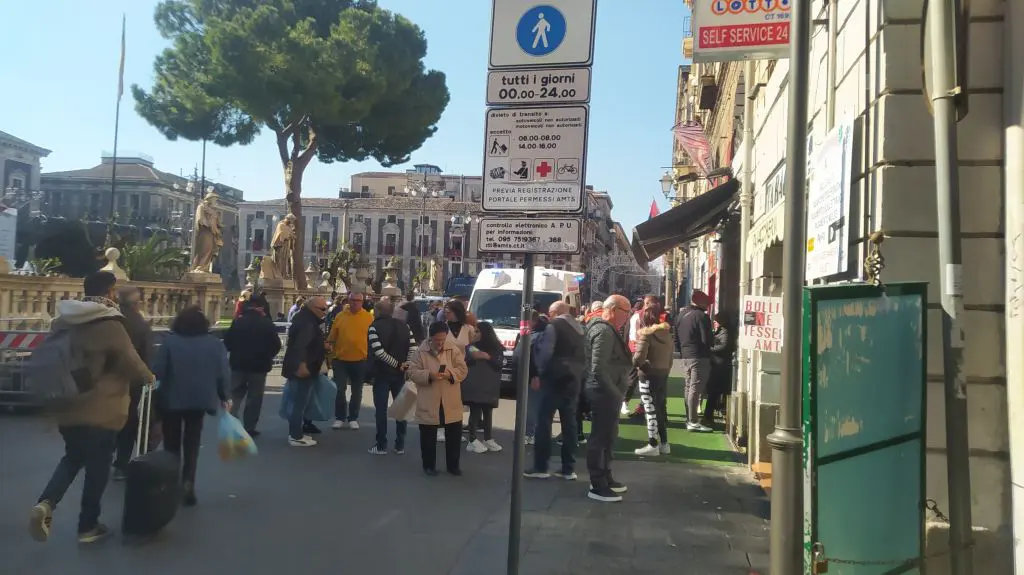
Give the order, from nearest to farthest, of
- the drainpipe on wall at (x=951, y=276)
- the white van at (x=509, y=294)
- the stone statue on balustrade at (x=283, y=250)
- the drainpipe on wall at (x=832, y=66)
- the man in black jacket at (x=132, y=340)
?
the drainpipe on wall at (x=951, y=276), the drainpipe on wall at (x=832, y=66), the man in black jacket at (x=132, y=340), the white van at (x=509, y=294), the stone statue on balustrade at (x=283, y=250)

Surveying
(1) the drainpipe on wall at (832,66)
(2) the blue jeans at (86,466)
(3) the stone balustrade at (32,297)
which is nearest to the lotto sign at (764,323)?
(1) the drainpipe on wall at (832,66)

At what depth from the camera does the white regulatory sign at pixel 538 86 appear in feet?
14.4

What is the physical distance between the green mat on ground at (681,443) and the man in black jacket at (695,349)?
36cm

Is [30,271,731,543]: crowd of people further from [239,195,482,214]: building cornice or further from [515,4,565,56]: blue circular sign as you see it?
[239,195,482,214]: building cornice

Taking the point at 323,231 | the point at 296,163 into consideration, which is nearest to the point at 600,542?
the point at 296,163

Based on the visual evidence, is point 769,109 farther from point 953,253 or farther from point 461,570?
point 461,570

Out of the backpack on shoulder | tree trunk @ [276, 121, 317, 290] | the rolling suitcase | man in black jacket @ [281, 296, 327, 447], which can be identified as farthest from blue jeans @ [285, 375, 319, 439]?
tree trunk @ [276, 121, 317, 290]

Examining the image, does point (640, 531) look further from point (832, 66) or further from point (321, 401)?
point (321, 401)

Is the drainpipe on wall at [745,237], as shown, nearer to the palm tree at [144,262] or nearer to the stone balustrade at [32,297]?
the stone balustrade at [32,297]

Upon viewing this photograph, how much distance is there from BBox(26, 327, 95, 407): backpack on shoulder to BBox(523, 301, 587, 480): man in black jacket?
4.18m

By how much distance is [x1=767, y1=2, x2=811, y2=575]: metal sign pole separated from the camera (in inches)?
166

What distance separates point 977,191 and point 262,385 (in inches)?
307

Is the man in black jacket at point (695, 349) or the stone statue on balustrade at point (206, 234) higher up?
the stone statue on balustrade at point (206, 234)

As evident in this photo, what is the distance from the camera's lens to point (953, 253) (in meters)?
4.13
